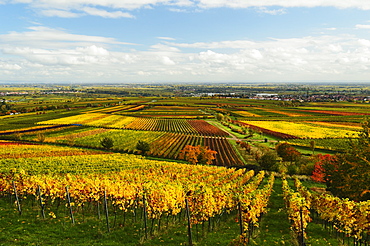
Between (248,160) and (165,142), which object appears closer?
(248,160)

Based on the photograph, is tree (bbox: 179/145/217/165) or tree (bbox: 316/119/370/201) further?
tree (bbox: 179/145/217/165)

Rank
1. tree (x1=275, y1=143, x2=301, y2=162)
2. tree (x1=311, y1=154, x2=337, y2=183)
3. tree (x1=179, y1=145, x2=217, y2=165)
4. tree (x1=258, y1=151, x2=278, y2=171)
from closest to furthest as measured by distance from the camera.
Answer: tree (x1=311, y1=154, x2=337, y2=183) < tree (x1=258, y1=151, x2=278, y2=171) < tree (x1=179, y1=145, x2=217, y2=165) < tree (x1=275, y1=143, x2=301, y2=162)

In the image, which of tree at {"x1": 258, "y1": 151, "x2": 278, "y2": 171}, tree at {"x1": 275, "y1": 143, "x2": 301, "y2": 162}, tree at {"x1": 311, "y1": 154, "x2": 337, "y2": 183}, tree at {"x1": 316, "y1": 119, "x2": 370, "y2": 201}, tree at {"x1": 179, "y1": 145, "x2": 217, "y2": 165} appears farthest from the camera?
tree at {"x1": 275, "y1": 143, "x2": 301, "y2": 162}

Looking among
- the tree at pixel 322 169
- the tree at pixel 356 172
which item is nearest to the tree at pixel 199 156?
the tree at pixel 322 169

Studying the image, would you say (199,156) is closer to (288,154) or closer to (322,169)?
(288,154)

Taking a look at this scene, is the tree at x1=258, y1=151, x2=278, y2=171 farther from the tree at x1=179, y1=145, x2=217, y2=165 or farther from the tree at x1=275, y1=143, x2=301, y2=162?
the tree at x1=179, y1=145, x2=217, y2=165

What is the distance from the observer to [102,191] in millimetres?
21422

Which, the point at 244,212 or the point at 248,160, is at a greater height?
the point at 244,212

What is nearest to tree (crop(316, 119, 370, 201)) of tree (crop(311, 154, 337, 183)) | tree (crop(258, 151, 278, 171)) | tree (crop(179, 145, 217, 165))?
tree (crop(311, 154, 337, 183))

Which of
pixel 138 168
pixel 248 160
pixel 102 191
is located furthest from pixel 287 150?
pixel 102 191

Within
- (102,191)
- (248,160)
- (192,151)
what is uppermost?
(102,191)

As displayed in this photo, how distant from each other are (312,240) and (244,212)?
577 centimetres

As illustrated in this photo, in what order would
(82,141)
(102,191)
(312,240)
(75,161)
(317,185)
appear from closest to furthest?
(312,240), (102,191), (317,185), (75,161), (82,141)

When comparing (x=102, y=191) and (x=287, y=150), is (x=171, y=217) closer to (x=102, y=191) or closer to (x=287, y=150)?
(x=102, y=191)
